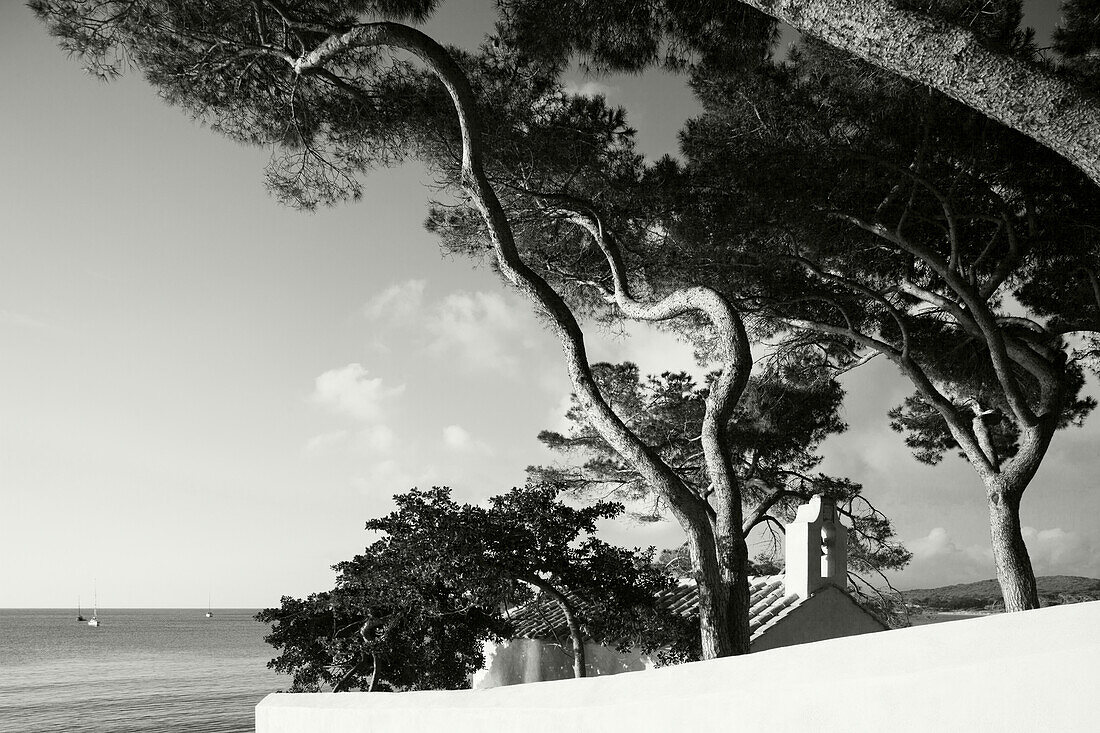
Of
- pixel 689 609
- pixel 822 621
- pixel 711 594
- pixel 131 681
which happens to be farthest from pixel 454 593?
pixel 131 681

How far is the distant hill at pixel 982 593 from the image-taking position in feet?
51.0

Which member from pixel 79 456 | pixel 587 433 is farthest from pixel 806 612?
pixel 79 456

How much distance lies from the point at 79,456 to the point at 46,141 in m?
A: 27.6

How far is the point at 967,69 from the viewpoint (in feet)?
13.5

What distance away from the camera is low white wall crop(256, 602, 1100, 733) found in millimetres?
1511

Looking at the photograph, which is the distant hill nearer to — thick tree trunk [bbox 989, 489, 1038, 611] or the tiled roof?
the tiled roof

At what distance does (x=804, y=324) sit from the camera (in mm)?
11516

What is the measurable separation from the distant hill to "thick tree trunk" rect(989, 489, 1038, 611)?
6.20m

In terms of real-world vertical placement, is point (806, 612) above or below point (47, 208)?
below

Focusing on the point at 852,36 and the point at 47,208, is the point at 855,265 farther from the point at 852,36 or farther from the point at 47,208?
the point at 47,208

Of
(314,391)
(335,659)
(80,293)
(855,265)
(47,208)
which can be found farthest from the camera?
(314,391)

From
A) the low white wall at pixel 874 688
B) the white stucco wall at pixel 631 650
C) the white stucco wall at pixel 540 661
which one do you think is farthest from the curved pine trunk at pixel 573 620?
the low white wall at pixel 874 688

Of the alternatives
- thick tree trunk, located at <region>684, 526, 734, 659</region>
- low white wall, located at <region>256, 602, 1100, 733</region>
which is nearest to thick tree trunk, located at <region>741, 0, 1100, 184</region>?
thick tree trunk, located at <region>684, 526, 734, 659</region>

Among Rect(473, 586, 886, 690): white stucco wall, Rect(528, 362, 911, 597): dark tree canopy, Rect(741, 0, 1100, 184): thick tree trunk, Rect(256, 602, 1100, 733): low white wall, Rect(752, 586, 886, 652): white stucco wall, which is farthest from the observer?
Rect(528, 362, 911, 597): dark tree canopy
